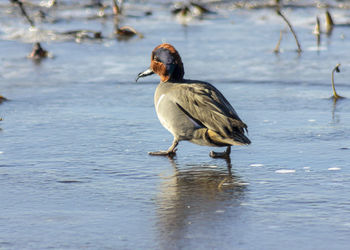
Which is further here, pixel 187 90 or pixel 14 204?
pixel 187 90

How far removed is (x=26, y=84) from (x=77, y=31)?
3295 mm

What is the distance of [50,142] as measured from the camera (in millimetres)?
6270

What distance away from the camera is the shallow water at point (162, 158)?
4.13 m

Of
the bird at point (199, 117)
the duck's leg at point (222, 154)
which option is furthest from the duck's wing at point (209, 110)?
the duck's leg at point (222, 154)

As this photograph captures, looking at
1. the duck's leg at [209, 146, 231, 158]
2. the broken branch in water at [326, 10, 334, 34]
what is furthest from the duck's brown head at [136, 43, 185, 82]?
the broken branch in water at [326, 10, 334, 34]

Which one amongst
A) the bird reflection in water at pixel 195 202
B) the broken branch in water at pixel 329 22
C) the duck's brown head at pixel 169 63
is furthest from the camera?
the broken branch in water at pixel 329 22

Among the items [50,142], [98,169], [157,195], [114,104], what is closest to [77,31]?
[114,104]

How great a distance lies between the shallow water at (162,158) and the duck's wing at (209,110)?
0.25m

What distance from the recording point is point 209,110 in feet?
19.0

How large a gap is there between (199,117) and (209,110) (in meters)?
0.10

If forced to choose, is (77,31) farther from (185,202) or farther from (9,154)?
(185,202)

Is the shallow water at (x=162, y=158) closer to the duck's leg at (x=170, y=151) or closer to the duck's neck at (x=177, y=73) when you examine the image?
the duck's leg at (x=170, y=151)

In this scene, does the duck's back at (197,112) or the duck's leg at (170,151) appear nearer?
the duck's back at (197,112)

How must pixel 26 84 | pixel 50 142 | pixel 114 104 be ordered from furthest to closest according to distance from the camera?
pixel 26 84
pixel 114 104
pixel 50 142
